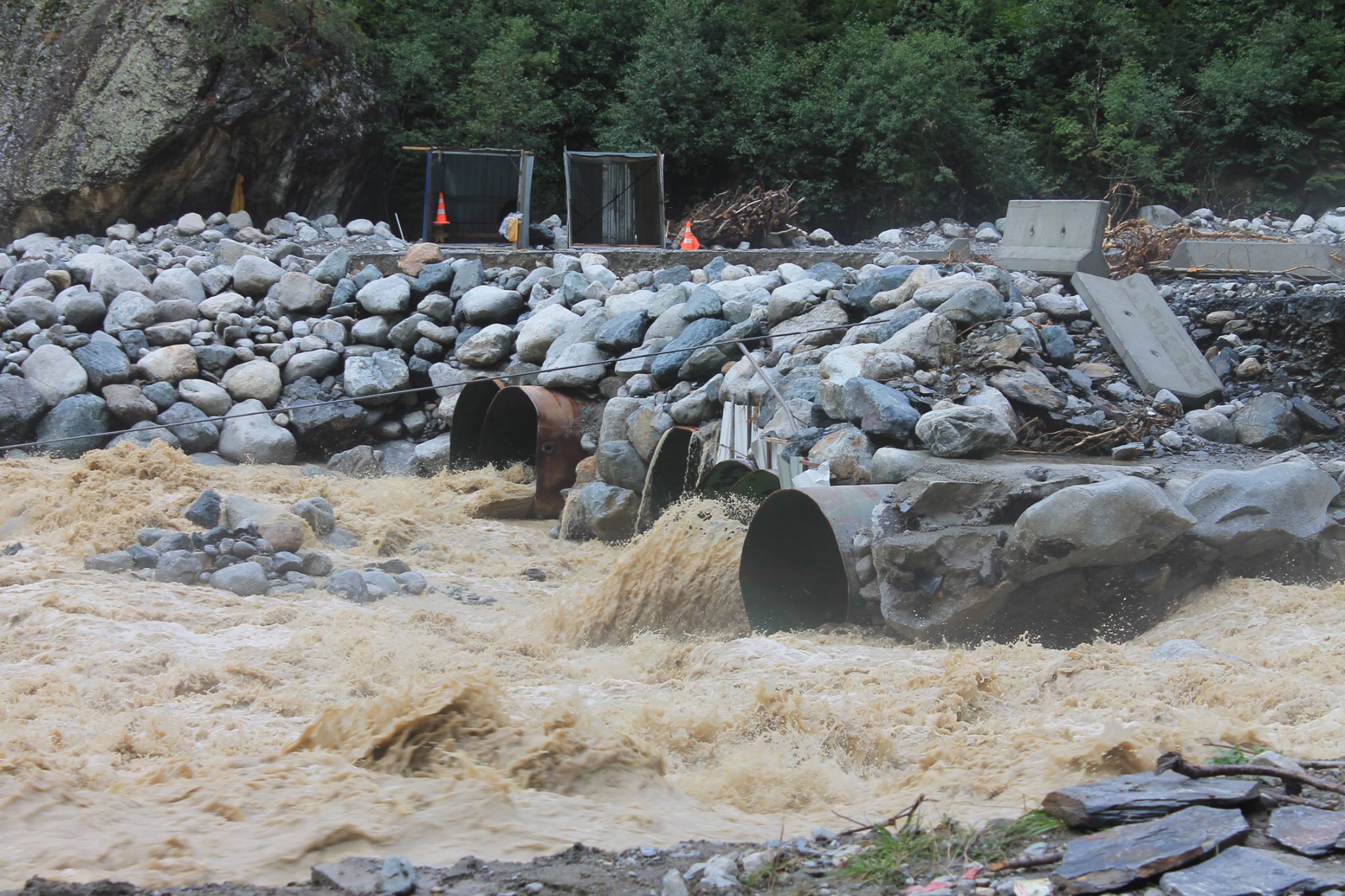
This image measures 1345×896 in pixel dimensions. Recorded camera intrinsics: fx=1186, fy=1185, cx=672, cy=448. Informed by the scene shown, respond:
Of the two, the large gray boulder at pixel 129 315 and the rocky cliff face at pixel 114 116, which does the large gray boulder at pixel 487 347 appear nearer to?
the large gray boulder at pixel 129 315

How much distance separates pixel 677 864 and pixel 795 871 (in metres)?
0.27

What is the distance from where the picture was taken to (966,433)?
564cm

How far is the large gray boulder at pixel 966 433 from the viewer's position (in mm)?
5648

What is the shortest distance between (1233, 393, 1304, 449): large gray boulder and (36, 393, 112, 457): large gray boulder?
27.2 feet

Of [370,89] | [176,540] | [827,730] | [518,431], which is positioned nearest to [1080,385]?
[827,730]

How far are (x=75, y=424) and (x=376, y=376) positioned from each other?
2.38 meters

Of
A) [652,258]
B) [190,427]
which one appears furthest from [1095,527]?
[652,258]

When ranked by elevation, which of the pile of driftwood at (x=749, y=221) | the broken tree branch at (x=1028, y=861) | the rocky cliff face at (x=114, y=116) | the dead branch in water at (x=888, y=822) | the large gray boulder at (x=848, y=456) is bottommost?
the dead branch in water at (x=888, y=822)

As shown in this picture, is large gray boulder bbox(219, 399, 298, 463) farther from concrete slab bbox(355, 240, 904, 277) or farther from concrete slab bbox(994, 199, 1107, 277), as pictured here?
concrete slab bbox(994, 199, 1107, 277)

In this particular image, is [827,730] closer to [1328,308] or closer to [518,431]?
[1328,308]

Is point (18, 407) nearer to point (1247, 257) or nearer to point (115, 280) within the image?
point (115, 280)

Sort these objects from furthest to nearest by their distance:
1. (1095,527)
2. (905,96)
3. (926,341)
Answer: (905,96), (926,341), (1095,527)

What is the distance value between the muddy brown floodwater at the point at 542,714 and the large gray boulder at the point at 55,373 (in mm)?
3618

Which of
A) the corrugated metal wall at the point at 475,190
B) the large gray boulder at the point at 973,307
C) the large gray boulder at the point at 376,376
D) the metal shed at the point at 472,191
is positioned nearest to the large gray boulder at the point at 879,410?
the large gray boulder at the point at 973,307
